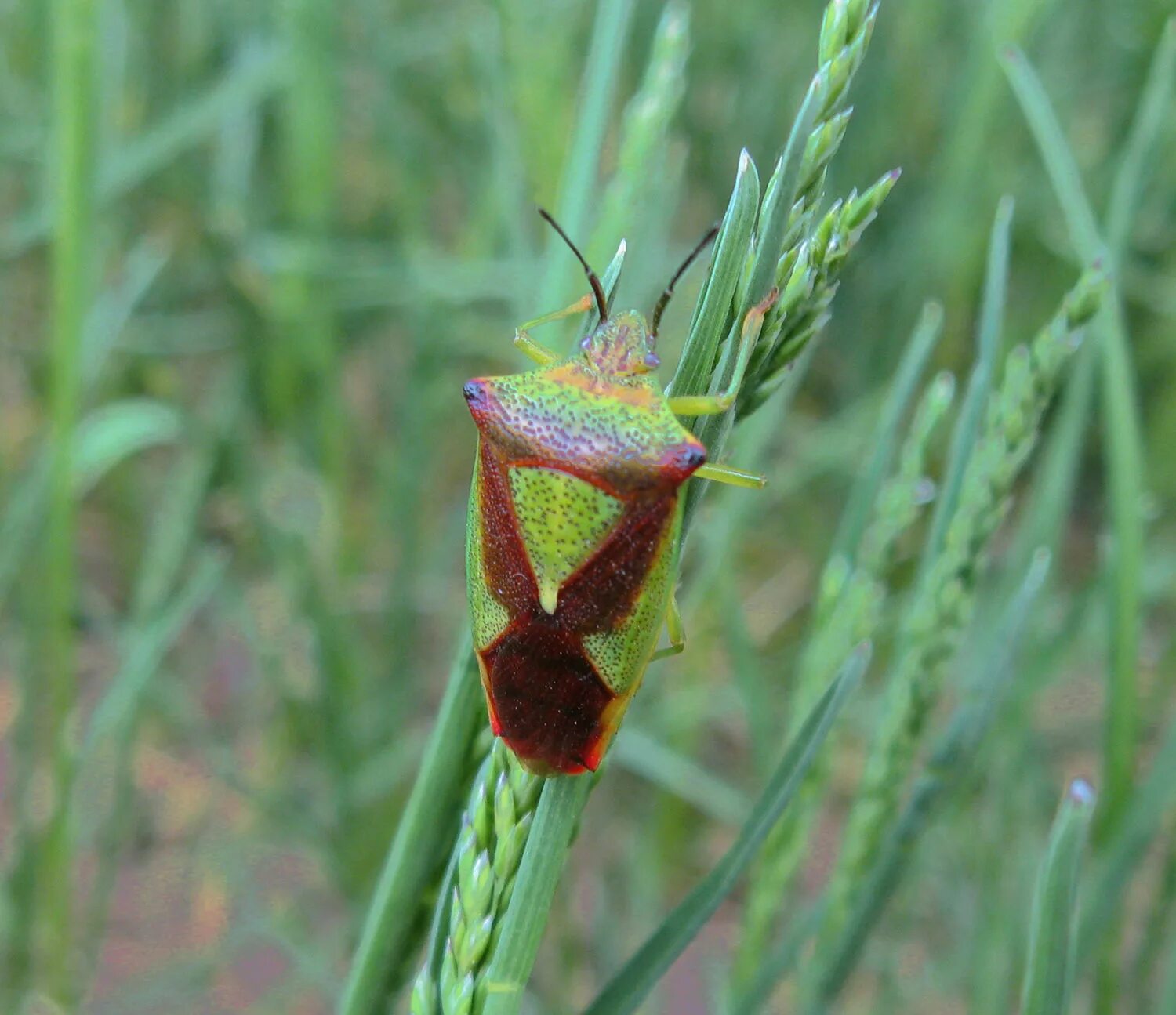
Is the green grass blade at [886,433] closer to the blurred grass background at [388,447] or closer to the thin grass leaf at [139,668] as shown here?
the blurred grass background at [388,447]

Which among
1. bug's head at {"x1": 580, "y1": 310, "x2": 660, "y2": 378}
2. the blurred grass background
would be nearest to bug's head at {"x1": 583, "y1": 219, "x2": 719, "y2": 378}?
bug's head at {"x1": 580, "y1": 310, "x2": 660, "y2": 378}

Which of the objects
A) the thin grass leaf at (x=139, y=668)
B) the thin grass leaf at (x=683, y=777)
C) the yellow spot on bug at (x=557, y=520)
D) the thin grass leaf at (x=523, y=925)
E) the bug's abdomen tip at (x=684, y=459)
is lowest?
the thin grass leaf at (x=683, y=777)

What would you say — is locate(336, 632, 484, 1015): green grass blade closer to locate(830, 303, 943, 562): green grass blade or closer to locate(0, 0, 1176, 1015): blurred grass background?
locate(830, 303, 943, 562): green grass blade

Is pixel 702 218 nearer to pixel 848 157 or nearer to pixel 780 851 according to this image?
pixel 848 157

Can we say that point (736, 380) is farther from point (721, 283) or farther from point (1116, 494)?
point (1116, 494)

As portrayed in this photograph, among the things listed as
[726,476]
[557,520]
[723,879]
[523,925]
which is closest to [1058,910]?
[723,879]

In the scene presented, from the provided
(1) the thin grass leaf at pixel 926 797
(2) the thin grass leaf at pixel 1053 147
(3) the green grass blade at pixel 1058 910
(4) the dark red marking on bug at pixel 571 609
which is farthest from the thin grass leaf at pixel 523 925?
(2) the thin grass leaf at pixel 1053 147

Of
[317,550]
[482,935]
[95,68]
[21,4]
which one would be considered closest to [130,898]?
[317,550]
